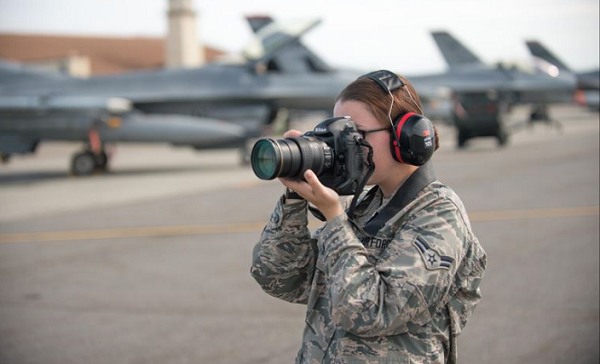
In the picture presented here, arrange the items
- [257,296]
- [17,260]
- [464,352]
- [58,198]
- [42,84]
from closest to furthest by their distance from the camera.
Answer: [464,352], [257,296], [17,260], [58,198], [42,84]

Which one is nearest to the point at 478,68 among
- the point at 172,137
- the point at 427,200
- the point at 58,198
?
the point at 172,137

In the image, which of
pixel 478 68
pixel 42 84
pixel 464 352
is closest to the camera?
pixel 464 352

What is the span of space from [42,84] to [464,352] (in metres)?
15.9

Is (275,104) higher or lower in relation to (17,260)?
lower

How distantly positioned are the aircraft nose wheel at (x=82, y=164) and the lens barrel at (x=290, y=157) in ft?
52.8

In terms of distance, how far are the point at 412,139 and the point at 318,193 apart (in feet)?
1.04

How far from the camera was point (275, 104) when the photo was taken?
746 inches

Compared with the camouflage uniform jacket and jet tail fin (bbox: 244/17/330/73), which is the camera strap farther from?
jet tail fin (bbox: 244/17/330/73)

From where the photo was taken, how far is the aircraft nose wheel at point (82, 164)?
17078mm

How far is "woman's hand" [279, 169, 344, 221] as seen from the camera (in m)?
1.78

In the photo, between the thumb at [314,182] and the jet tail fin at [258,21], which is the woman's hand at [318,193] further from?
the jet tail fin at [258,21]

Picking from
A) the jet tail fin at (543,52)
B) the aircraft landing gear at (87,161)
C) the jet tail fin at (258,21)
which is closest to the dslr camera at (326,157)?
the jet tail fin at (543,52)

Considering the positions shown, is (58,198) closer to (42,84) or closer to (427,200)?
(42,84)

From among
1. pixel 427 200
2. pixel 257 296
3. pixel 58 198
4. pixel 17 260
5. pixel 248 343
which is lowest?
pixel 58 198
